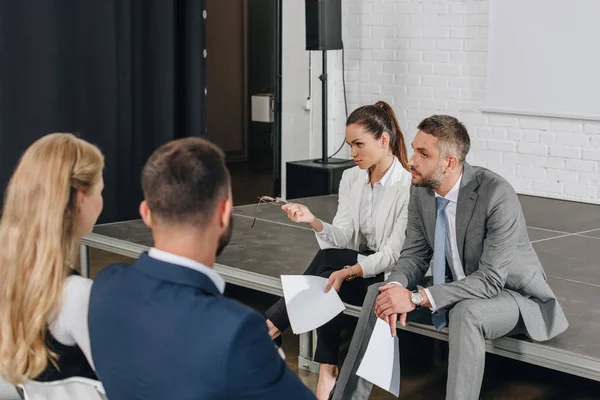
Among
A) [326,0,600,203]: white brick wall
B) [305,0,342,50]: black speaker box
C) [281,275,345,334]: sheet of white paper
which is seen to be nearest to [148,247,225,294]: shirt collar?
[281,275,345,334]: sheet of white paper

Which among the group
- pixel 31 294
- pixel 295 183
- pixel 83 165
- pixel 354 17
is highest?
pixel 354 17

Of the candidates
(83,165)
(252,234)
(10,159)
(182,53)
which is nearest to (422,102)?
(182,53)

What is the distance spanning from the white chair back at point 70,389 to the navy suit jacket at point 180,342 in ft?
0.80

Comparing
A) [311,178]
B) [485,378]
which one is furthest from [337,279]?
[311,178]

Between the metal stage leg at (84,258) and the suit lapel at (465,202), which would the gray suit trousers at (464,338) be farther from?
the metal stage leg at (84,258)

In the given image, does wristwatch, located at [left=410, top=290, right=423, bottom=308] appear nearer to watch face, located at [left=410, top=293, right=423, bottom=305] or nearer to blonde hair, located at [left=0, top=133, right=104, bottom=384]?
watch face, located at [left=410, top=293, right=423, bottom=305]

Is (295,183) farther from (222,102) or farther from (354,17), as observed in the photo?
(222,102)

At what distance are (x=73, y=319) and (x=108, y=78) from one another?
4497mm

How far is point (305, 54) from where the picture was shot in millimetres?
6551

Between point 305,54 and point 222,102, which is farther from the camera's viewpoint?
point 222,102

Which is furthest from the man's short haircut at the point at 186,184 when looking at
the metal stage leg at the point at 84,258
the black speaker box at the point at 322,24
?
the black speaker box at the point at 322,24

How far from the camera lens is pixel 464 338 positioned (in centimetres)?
248

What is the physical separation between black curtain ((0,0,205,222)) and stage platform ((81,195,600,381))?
129 centimetres

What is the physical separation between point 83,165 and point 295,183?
14.8 feet
